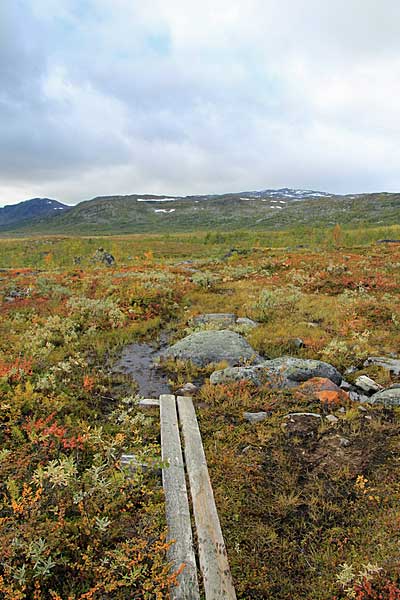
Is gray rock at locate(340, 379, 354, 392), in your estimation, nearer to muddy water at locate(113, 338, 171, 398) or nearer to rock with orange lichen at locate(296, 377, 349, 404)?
rock with orange lichen at locate(296, 377, 349, 404)

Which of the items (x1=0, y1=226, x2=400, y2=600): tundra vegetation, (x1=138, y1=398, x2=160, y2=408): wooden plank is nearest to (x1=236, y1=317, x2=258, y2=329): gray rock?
(x1=0, y1=226, x2=400, y2=600): tundra vegetation

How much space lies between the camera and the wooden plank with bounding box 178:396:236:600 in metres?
3.73

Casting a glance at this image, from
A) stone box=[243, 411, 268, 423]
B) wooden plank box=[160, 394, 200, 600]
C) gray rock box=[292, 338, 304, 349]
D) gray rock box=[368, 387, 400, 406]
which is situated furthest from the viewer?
gray rock box=[292, 338, 304, 349]

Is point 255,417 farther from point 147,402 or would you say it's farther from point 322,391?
point 147,402

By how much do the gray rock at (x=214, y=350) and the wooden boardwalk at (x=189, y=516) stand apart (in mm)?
3292

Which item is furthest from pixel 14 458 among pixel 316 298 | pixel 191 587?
pixel 316 298

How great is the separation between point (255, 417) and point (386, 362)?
4.59 meters

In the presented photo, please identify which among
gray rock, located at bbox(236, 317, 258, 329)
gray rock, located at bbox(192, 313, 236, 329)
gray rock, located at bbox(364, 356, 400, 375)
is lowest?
gray rock, located at bbox(364, 356, 400, 375)

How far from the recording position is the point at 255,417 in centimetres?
699

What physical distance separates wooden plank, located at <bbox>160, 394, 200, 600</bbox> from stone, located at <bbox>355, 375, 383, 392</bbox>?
450 cm

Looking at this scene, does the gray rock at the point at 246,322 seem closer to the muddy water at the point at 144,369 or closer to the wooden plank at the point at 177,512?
the muddy water at the point at 144,369

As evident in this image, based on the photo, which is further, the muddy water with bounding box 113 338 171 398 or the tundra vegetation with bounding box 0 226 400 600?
the muddy water with bounding box 113 338 171 398

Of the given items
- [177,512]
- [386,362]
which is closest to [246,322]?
[386,362]

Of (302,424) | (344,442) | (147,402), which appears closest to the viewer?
(344,442)
